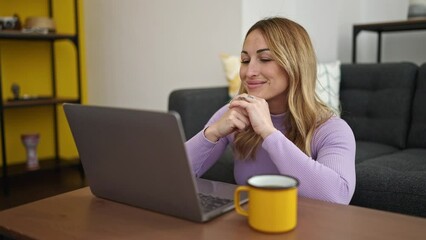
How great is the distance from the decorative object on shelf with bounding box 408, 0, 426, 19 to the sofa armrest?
1244 millimetres

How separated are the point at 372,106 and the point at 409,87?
191mm

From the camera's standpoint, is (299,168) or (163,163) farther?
(299,168)

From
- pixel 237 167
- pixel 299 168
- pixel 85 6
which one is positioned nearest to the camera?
pixel 299 168

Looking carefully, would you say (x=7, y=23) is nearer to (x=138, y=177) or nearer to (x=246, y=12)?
(x=246, y=12)

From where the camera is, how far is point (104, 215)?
805mm

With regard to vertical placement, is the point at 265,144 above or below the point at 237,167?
above

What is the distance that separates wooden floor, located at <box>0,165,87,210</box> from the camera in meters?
2.62

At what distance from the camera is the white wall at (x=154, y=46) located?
2689 millimetres

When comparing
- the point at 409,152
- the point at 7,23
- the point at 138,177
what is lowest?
the point at 409,152

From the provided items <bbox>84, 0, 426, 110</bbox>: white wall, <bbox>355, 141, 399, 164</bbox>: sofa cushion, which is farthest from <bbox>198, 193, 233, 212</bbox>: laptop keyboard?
<bbox>84, 0, 426, 110</bbox>: white wall

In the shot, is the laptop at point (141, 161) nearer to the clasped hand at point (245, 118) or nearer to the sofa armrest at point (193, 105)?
the clasped hand at point (245, 118)

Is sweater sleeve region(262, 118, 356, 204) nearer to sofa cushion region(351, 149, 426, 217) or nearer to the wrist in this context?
the wrist

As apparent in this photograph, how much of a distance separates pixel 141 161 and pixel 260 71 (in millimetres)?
521

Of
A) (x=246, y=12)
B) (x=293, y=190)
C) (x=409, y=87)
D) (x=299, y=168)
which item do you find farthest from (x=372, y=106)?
(x=293, y=190)
